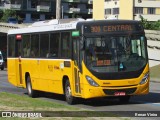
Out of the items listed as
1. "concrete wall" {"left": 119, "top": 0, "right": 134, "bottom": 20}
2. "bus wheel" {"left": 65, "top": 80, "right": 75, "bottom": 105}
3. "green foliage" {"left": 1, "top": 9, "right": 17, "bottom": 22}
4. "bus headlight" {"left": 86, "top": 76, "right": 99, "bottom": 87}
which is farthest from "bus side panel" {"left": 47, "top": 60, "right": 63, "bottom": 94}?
"green foliage" {"left": 1, "top": 9, "right": 17, "bottom": 22}

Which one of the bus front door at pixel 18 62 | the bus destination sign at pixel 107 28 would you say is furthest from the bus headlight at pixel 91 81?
the bus front door at pixel 18 62

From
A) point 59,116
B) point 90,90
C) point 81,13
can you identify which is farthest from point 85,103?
point 81,13

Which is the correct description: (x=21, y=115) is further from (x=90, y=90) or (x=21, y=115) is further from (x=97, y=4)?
(x=97, y=4)

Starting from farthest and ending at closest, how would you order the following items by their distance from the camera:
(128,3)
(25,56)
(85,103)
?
(128,3), (25,56), (85,103)

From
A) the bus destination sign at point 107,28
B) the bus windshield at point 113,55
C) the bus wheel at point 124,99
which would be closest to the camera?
the bus windshield at point 113,55

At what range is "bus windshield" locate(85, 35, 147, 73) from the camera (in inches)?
658

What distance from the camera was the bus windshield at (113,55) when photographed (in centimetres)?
1670

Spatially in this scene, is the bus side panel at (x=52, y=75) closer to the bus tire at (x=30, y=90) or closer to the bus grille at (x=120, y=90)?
the bus tire at (x=30, y=90)

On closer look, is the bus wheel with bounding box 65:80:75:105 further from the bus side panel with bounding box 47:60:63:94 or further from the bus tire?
the bus tire

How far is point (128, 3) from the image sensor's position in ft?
336

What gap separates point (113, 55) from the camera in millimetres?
16750

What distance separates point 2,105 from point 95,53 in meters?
3.34

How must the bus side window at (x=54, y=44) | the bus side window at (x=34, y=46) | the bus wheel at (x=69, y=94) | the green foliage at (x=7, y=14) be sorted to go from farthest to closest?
the green foliage at (x=7, y=14) < the bus side window at (x=34, y=46) < the bus side window at (x=54, y=44) < the bus wheel at (x=69, y=94)

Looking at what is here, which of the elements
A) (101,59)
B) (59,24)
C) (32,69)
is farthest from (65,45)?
(32,69)
